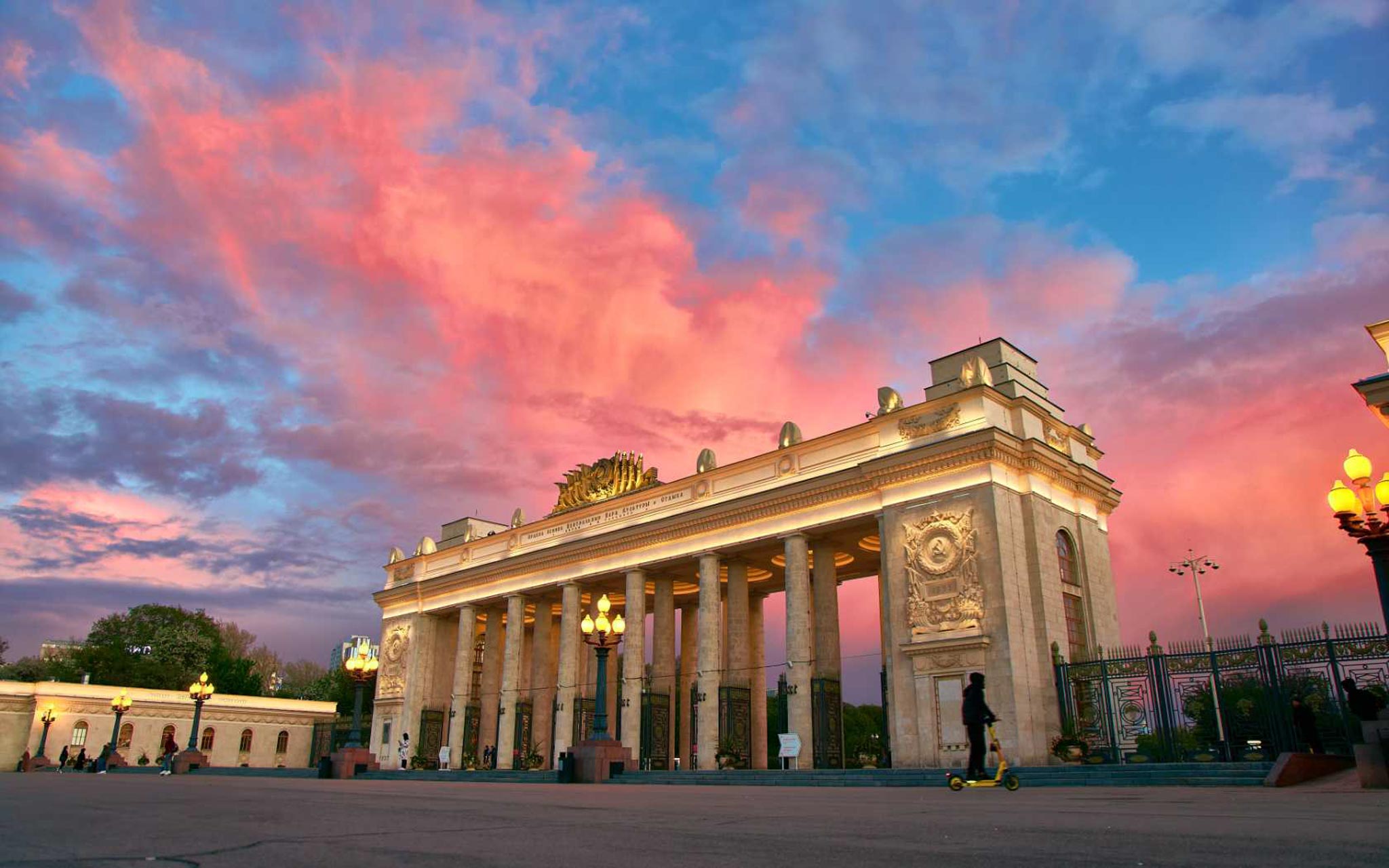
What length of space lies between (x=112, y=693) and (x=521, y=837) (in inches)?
2273

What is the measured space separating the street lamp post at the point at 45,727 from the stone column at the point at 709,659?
34.6 m

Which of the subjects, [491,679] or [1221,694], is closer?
[1221,694]

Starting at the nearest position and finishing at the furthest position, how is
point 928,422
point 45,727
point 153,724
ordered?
point 928,422 → point 45,727 → point 153,724

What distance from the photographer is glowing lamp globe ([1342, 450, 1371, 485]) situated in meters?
12.0

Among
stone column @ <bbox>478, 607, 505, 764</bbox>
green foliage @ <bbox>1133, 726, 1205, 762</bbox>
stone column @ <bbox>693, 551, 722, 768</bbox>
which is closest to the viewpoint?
green foliage @ <bbox>1133, 726, 1205, 762</bbox>

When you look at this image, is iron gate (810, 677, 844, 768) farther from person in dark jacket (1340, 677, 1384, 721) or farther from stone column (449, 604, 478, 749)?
stone column (449, 604, 478, 749)

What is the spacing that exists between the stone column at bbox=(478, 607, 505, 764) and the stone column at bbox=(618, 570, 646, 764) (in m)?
7.86

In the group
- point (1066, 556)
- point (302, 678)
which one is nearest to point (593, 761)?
point (1066, 556)

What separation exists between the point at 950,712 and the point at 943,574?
3339mm

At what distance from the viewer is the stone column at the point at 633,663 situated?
31219 mm

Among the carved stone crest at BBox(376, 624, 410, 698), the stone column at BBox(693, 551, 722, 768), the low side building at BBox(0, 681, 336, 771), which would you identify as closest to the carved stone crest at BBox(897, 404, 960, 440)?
the stone column at BBox(693, 551, 722, 768)

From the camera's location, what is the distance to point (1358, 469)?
39.5 ft

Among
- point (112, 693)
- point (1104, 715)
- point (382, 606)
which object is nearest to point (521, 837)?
point (1104, 715)

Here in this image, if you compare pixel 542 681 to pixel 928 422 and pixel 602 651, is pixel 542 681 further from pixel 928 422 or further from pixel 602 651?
pixel 928 422
